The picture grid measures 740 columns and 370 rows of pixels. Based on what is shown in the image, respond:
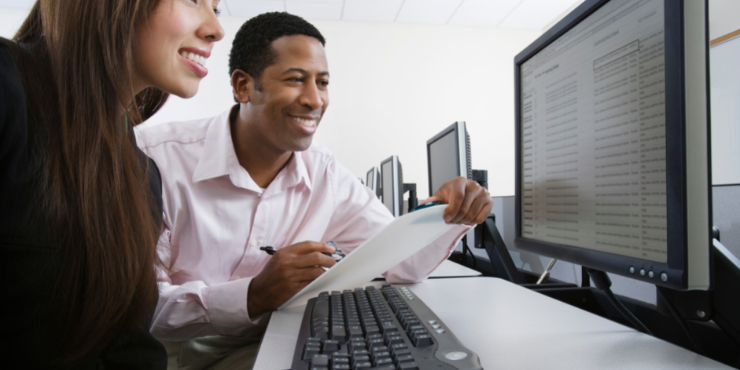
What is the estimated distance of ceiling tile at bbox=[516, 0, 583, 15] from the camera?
4.02m

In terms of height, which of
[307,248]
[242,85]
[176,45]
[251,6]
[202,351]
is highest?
[251,6]

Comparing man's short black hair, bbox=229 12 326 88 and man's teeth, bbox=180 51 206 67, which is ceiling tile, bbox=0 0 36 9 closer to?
man's short black hair, bbox=229 12 326 88

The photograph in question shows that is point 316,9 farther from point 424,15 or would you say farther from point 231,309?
point 231,309

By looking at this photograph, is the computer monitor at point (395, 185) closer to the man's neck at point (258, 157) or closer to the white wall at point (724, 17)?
the man's neck at point (258, 157)

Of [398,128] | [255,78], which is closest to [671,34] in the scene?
[255,78]

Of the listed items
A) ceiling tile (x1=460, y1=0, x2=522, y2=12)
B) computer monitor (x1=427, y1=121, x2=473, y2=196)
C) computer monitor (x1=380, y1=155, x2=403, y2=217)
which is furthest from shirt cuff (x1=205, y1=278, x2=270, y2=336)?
ceiling tile (x1=460, y1=0, x2=522, y2=12)

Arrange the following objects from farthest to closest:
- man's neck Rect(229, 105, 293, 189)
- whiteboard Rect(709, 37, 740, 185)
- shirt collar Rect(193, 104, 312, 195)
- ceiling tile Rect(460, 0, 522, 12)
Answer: ceiling tile Rect(460, 0, 522, 12)
whiteboard Rect(709, 37, 740, 185)
man's neck Rect(229, 105, 293, 189)
shirt collar Rect(193, 104, 312, 195)

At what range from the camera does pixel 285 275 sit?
67 centimetres

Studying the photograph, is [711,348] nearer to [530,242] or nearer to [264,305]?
[530,242]

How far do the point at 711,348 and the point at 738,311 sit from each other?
0.42 ft

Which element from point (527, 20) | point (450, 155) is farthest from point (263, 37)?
point (527, 20)

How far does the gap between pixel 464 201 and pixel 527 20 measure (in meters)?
4.39

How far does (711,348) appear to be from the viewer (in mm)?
509

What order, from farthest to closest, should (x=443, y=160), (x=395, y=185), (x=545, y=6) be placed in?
1. (x=545, y=6)
2. (x=395, y=185)
3. (x=443, y=160)
